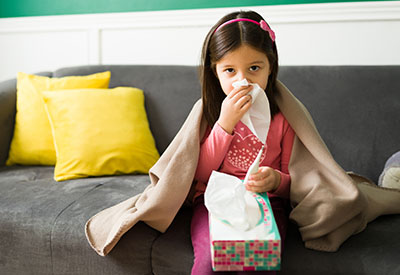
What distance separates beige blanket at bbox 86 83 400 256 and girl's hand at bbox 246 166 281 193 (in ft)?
0.26

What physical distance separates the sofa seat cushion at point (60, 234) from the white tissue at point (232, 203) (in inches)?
12.6

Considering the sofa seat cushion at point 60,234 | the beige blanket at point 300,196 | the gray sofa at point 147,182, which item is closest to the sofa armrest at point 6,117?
the gray sofa at point 147,182

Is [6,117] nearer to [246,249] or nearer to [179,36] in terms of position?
[179,36]

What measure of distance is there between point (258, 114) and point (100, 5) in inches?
63.0

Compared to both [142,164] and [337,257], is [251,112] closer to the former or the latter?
[337,257]

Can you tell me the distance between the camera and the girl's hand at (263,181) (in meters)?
1.16

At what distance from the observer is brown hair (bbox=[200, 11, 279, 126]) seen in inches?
50.1

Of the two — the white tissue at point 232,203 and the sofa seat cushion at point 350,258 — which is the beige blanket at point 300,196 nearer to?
the sofa seat cushion at point 350,258

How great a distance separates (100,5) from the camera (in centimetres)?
251

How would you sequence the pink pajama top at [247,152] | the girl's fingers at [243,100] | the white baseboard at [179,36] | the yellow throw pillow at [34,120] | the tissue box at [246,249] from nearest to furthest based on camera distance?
1. the tissue box at [246,249]
2. the girl's fingers at [243,100]
3. the pink pajama top at [247,152]
4. the yellow throw pillow at [34,120]
5. the white baseboard at [179,36]

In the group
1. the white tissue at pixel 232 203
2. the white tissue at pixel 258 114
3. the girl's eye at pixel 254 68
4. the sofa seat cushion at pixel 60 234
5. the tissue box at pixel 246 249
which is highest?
the girl's eye at pixel 254 68

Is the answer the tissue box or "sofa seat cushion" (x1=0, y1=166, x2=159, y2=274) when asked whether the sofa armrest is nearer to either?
"sofa seat cushion" (x1=0, y1=166, x2=159, y2=274)

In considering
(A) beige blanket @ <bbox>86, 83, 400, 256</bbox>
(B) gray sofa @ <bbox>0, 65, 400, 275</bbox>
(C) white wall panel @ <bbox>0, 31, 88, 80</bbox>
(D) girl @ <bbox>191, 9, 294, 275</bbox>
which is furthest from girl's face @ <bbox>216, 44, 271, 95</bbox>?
(C) white wall panel @ <bbox>0, 31, 88, 80</bbox>

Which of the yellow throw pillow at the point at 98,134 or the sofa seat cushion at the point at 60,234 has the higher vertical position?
the yellow throw pillow at the point at 98,134
